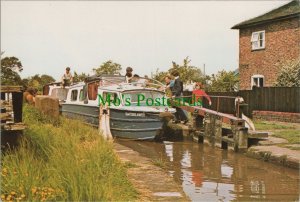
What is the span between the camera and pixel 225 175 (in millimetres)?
9047

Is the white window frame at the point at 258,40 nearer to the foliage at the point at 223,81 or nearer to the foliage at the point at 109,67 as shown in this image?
the foliage at the point at 223,81

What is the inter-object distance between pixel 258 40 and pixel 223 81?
1299 cm

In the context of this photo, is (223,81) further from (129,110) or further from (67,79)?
(129,110)

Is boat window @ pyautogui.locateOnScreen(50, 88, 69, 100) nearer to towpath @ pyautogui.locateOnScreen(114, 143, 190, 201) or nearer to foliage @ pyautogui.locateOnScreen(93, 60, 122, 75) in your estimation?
towpath @ pyautogui.locateOnScreen(114, 143, 190, 201)

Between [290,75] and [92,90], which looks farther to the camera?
[290,75]

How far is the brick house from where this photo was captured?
24172 millimetres

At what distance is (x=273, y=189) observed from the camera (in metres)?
7.72

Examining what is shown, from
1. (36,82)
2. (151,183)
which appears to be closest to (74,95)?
(151,183)

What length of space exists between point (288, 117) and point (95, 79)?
8.71m

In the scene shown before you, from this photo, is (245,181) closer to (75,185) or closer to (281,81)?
(75,185)

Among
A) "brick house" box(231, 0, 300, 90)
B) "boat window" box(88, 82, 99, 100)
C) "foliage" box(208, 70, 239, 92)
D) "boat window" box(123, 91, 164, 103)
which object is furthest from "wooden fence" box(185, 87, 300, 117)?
"foliage" box(208, 70, 239, 92)

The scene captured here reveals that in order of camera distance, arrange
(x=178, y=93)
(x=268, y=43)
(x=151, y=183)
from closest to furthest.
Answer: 1. (x=151, y=183)
2. (x=178, y=93)
3. (x=268, y=43)

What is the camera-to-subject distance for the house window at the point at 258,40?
26.5m

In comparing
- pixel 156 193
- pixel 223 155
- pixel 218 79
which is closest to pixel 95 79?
pixel 223 155
